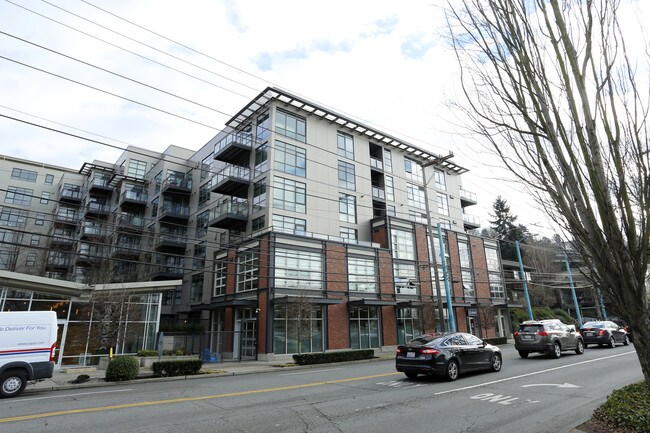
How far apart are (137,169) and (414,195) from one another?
3543cm

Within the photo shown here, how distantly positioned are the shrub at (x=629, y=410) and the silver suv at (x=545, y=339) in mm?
12054

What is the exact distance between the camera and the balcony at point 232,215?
3212 centimetres

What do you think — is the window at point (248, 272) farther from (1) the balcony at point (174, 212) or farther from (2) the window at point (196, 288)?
(1) the balcony at point (174, 212)

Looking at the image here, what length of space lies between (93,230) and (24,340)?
35.0 meters

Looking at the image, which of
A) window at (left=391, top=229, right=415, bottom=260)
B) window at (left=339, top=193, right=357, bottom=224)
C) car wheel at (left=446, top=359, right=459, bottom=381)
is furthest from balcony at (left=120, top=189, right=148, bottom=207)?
car wheel at (left=446, top=359, right=459, bottom=381)

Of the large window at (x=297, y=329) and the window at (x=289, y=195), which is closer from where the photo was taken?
the large window at (x=297, y=329)

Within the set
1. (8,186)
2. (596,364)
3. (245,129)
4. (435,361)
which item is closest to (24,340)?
(435,361)

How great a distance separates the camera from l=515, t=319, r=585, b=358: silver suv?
17047mm

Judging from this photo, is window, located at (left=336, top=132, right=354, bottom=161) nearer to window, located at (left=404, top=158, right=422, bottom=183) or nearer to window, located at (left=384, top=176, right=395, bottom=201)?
window, located at (left=384, top=176, right=395, bottom=201)

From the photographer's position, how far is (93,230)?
43188 mm

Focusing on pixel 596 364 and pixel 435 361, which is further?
pixel 596 364

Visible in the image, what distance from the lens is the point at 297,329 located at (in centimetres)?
2480

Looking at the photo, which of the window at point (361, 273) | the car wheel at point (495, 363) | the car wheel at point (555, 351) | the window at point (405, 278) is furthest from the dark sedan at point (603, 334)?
the window at point (361, 273)

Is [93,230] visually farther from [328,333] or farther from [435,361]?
[435,361]
